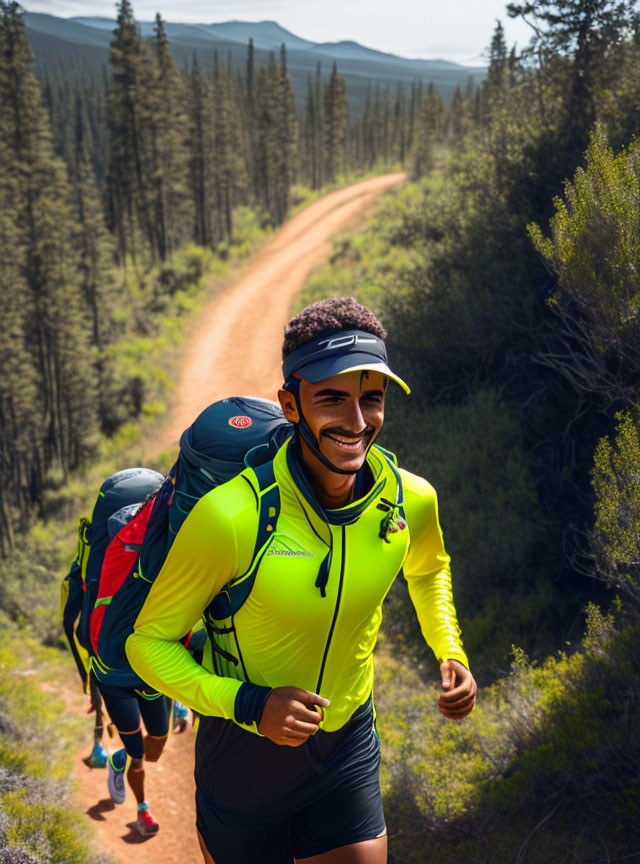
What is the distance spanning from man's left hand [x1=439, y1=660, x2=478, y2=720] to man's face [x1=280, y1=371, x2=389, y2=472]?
858mm

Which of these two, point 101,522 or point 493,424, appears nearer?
point 101,522

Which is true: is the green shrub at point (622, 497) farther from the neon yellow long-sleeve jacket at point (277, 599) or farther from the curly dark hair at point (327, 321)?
the curly dark hair at point (327, 321)

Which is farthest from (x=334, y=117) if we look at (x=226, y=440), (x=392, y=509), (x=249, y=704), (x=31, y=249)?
(x=249, y=704)

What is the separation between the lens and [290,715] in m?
2.14

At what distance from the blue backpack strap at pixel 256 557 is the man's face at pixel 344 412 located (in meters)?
0.22

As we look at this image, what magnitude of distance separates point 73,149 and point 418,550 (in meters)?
85.8

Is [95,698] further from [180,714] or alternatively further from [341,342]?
[341,342]

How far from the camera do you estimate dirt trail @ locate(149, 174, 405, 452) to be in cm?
1798

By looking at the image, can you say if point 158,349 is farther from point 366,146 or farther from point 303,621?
point 366,146

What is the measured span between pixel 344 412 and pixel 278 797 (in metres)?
1.47

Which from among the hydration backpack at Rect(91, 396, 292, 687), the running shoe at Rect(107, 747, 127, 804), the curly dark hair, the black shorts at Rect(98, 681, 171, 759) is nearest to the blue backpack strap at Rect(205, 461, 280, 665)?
the hydration backpack at Rect(91, 396, 292, 687)

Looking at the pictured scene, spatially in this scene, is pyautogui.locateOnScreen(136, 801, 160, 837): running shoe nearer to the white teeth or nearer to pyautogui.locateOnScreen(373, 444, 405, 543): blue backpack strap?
pyautogui.locateOnScreen(373, 444, 405, 543): blue backpack strap

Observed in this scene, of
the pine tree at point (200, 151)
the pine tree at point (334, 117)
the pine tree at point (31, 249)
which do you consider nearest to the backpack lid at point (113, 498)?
the pine tree at point (31, 249)

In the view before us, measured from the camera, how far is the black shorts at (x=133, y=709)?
15.3ft
